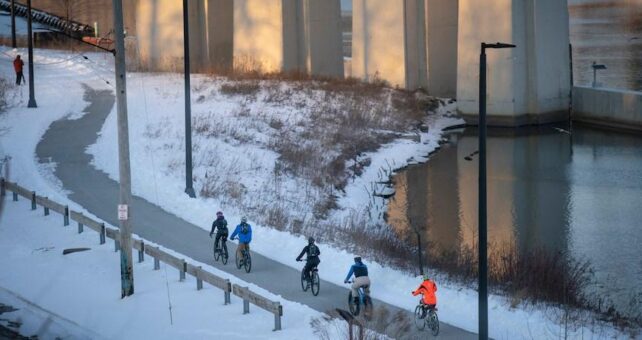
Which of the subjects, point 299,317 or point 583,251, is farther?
point 583,251

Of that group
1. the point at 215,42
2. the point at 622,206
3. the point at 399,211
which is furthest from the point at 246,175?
the point at 215,42

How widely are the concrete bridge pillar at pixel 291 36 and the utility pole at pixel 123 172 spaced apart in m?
39.3

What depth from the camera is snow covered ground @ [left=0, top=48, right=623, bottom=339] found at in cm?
1861

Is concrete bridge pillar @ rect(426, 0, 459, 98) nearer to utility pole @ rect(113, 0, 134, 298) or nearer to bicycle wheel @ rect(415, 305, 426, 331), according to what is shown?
utility pole @ rect(113, 0, 134, 298)

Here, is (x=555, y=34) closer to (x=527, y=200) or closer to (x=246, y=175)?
(x=527, y=200)

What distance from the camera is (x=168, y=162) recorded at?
3250cm

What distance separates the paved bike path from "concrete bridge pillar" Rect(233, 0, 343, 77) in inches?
726

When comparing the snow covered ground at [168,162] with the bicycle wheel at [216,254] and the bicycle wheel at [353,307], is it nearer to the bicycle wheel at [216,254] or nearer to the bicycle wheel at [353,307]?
the bicycle wheel at [353,307]

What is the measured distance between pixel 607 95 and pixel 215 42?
24466mm

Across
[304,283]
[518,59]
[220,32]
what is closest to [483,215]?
[304,283]

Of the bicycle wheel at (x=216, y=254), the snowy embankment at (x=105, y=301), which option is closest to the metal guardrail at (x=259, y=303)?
the snowy embankment at (x=105, y=301)

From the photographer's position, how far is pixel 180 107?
42.7 meters

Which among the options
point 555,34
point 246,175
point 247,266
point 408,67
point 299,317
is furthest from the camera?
point 408,67

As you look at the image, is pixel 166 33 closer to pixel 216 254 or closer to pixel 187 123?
pixel 187 123
